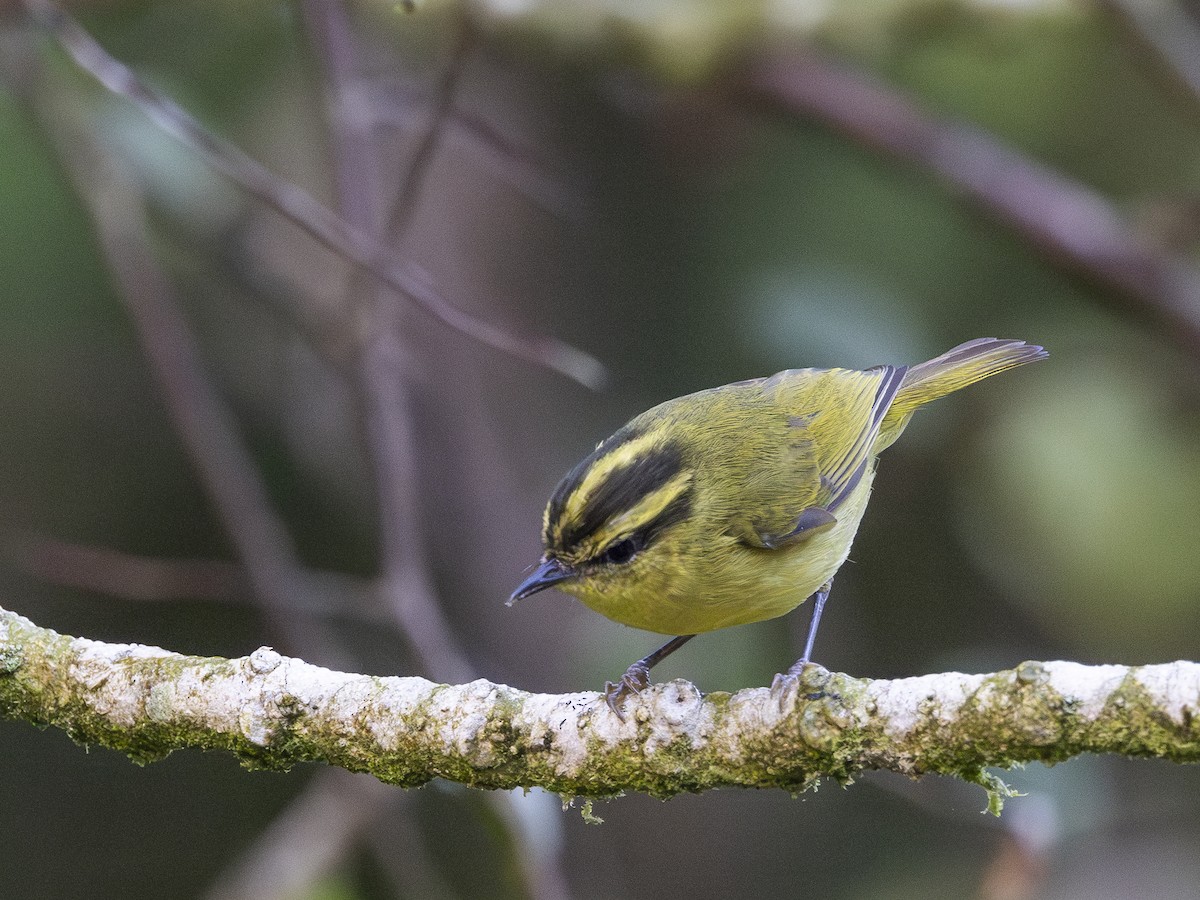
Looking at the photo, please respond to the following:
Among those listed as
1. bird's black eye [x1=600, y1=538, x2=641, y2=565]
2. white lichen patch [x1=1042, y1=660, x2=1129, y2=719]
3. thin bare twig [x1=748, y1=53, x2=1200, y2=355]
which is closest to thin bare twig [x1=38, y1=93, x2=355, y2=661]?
bird's black eye [x1=600, y1=538, x2=641, y2=565]

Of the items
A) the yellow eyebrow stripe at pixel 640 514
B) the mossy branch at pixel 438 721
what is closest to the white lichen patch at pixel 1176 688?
the mossy branch at pixel 438 721

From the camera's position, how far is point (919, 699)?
6.70ft

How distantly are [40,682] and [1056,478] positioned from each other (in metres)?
3.84

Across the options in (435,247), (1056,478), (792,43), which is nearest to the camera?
(1056,478)

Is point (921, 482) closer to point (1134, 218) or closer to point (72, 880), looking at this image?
point (1134, 218)

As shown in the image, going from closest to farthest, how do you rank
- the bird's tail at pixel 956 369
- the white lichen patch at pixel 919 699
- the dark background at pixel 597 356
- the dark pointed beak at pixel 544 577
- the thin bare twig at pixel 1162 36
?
the white lichen patch at pixel 919 699
the dark pointed beak at pixel 544 577
the bird's tail at pixel 956 369
the thin bare twig at pixel 1162 36
the dark background at pixel 597 356

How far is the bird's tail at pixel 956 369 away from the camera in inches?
157

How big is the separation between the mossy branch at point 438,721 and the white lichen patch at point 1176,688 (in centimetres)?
37

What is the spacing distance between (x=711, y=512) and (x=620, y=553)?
31cm

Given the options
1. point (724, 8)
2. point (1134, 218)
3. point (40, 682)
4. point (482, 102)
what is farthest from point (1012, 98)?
point (40, 682)

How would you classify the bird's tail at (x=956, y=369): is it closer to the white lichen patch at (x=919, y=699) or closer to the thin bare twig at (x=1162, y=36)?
the thin bare twig at (x=1162, y=36)

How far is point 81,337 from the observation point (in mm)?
5707

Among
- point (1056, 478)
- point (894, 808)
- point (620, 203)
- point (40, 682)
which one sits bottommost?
point (40, 682)

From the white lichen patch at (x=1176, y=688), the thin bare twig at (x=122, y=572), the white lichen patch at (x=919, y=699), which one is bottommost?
the white lichen patch at (x=1176, y=688)
